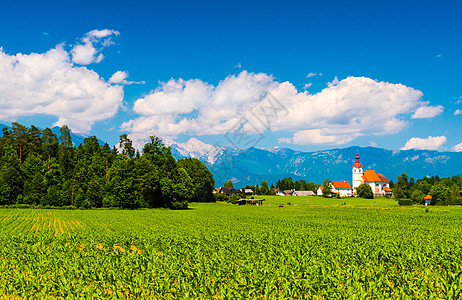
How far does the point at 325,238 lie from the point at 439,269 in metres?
12.8

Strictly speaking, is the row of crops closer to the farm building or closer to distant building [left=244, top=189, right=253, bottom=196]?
the farm building

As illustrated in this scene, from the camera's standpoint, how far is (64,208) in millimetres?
86188

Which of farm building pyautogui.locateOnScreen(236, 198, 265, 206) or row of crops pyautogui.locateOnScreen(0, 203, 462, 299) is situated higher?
row of crops pyautogui.locateOnScreen(0, 203, 462, 299)

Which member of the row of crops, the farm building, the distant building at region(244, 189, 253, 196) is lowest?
the farm building

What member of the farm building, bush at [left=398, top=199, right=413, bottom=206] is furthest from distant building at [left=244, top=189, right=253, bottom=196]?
bush at [left=398, top=199, right=413, bottom=206]

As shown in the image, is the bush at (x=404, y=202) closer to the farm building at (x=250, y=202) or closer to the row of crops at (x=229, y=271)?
the farm building at (x=250, y=202)

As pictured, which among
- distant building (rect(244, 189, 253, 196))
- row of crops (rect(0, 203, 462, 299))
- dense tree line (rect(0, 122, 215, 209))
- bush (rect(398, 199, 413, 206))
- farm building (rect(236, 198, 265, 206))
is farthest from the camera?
distant building (rect(244, 189, 253, 196))

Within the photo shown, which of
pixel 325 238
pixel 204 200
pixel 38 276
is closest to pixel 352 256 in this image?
pixel 325 238

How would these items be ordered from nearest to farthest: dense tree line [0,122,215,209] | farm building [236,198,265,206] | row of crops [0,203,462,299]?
row of crops [0,203,462,299]
dense tree line [0,122,215,209]
farm building [236,198,265,206]

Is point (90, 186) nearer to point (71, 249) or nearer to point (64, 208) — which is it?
point (64, 208)

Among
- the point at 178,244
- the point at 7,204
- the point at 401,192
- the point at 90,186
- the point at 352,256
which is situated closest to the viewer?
the point at 352,256

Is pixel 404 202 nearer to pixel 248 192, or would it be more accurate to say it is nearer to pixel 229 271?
pixel 248 192

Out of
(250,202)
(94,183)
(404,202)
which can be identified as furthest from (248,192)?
(94,183)

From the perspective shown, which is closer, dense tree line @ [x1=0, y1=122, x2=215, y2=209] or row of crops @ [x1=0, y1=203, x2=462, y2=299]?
row of crops @ [x1=0, y1=203, x2=462, y2=299]
